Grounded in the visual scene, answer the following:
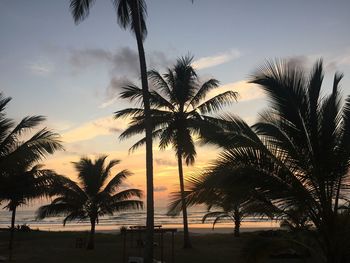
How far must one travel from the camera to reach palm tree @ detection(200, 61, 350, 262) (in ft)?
27.6

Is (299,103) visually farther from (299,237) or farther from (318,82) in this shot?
(299,237)

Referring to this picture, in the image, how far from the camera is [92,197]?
24.2 metres

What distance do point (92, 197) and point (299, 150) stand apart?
17.5 metres

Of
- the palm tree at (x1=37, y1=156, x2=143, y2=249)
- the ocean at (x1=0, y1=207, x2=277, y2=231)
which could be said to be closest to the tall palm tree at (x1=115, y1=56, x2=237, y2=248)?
the palm tree at (x1=37, y1=156, x2=143, y2=249)

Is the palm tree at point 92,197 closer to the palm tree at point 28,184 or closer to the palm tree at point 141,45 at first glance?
the palm tree at point 28,184

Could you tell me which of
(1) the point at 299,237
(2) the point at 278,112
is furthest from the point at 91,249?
(2) the point at 278,112

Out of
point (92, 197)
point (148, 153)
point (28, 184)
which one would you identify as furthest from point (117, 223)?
point (148, 153)

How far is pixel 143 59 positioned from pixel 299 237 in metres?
7.23

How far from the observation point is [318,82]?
8.63 meters

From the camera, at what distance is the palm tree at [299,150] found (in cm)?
842

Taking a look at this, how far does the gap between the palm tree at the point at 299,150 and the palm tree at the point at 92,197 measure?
15971 mm

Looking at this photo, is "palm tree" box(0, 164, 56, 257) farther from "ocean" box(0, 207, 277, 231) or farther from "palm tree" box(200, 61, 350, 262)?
"ocean" box(0, 207, 277, 231)

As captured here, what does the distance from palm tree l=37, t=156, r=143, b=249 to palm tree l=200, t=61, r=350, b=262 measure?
16.0 meters

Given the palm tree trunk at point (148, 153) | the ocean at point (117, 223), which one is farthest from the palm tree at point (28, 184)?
the ocean at point (117, 223)
